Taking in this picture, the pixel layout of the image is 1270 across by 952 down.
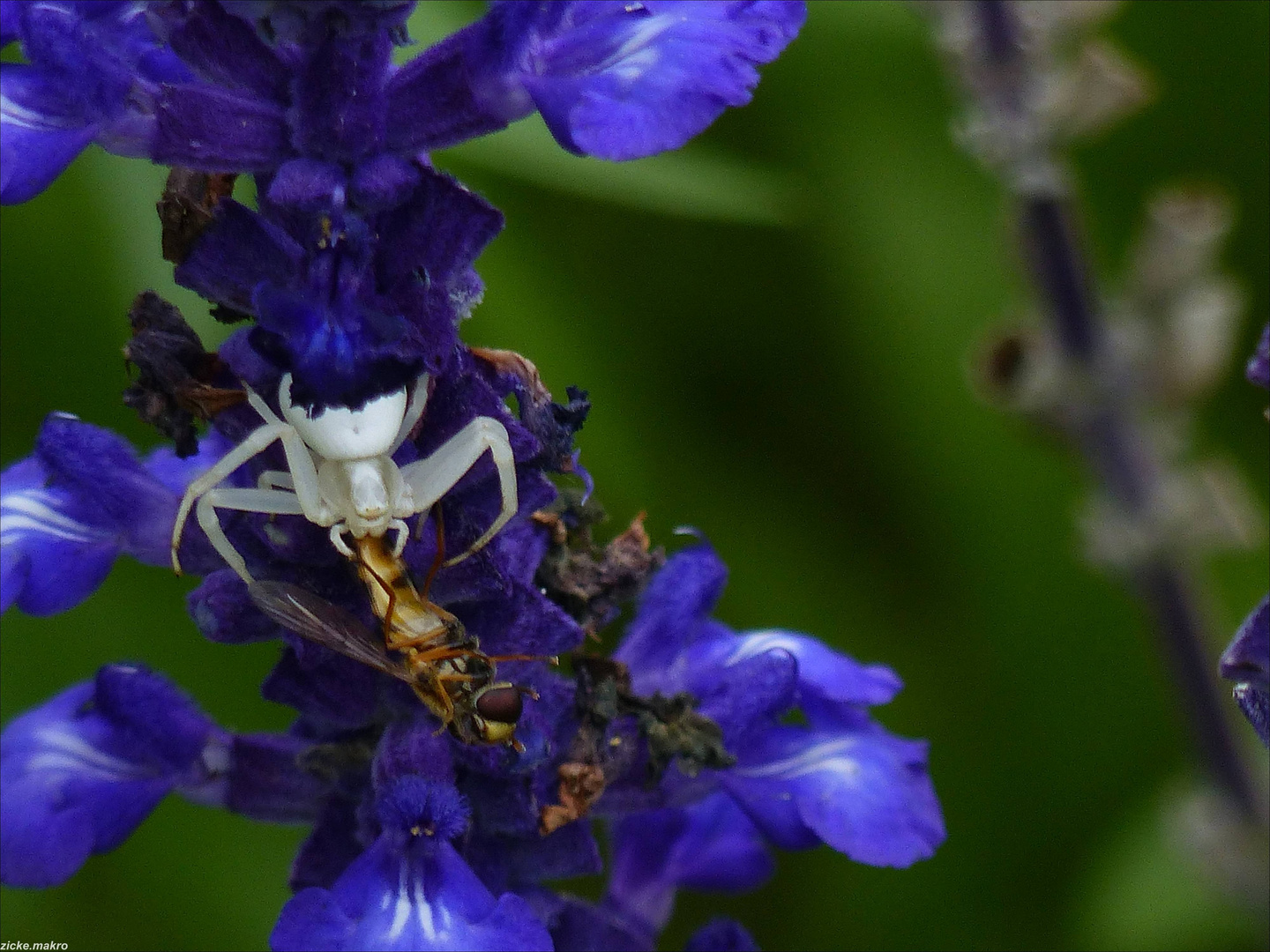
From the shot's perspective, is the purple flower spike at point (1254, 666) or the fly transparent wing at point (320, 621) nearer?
the purple flower spike at point (1254, 666)

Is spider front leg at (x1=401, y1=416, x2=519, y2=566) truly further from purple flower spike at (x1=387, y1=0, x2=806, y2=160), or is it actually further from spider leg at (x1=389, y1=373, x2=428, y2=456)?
purple flower spike at (x1=387, y1=0, x2=806, y2=160)

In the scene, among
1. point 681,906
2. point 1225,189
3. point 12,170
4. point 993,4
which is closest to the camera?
point 12,170

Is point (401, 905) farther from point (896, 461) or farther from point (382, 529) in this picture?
point (896, 461)

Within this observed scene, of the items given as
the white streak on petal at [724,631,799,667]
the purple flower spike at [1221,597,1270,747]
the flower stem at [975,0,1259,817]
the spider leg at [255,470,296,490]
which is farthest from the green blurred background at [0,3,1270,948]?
the purple flower spike at [1221,597,1270,747]

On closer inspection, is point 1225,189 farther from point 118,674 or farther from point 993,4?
point 118,674

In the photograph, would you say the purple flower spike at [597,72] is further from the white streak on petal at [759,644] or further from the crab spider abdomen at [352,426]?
the white streak on petal at [759,644]

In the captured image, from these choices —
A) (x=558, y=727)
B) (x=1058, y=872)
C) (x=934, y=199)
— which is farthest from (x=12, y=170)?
(x=1058, y=872)

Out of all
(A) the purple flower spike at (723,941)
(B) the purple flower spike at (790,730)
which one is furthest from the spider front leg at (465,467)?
(A) the purple flower spike at (723,941)
